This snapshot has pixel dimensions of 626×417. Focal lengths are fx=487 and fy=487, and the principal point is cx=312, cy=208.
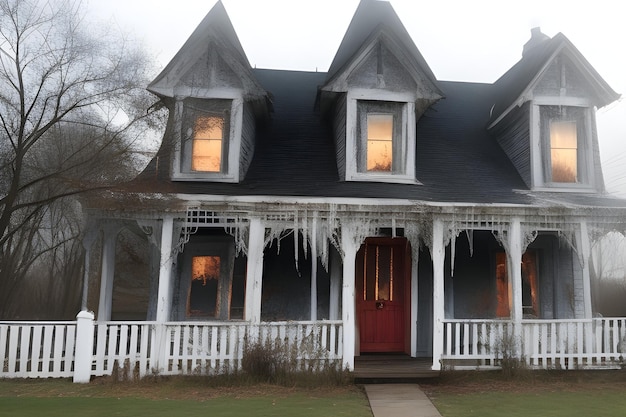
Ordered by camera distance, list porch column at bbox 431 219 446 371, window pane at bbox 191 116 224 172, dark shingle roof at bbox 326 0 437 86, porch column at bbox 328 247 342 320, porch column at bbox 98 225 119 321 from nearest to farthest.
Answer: porch column at bbox 431 219 446 371, porch column at bbox 98 225 119 321, porch column at bbox 328 247 342 320, window pane at bbox 191 116 224 172, dark shingle roof at bbox 326 0 437 86

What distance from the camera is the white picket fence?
9.32m

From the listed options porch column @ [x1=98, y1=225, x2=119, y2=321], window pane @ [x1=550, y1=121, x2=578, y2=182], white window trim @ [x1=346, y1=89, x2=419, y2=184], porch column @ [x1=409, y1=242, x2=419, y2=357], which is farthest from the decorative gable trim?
porch column @ [x1=98, y1=225, x2=119, y2=321]

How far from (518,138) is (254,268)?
777cm

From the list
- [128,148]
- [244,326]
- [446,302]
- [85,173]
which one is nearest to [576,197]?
[446,302]

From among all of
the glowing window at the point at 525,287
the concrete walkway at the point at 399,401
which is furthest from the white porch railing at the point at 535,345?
the glowing window at the point at 525,287

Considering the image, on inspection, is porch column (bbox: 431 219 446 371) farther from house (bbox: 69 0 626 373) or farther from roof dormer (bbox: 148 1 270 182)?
roof dormer (bbox: 148 1 270 182)

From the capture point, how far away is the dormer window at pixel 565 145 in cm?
1208

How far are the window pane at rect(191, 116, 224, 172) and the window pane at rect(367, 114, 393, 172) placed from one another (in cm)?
364

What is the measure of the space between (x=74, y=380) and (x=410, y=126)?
357 inches

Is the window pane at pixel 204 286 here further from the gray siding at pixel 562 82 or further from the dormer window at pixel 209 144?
the gray siding at pixel 562 82

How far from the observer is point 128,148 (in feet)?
35.2

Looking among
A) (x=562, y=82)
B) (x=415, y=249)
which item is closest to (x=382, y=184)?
(x=415, y=249)

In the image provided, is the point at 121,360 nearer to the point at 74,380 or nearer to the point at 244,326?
the point at 74,380

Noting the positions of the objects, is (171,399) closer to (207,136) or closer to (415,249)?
(415,249)
